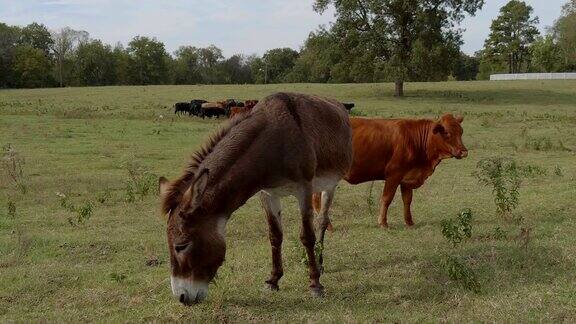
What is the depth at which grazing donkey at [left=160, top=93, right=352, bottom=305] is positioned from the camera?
506cm

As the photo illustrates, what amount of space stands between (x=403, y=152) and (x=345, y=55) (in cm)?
3416

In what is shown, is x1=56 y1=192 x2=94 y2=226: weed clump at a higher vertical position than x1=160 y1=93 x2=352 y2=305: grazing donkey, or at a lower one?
lower

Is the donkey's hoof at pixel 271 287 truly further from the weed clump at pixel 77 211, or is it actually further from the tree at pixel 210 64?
the tree at pixel 210 64

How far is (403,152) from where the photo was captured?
30.9 feet

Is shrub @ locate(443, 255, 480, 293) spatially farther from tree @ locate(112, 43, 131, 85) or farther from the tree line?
tree @ locate(112, 43, 131, 85)

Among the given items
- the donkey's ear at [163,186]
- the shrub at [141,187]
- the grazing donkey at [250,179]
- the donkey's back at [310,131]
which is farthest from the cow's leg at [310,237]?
the shrub at [141,187]

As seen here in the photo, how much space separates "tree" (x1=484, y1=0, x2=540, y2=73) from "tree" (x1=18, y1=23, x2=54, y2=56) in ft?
256

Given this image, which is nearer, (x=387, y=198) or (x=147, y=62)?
(x=387, y=198)

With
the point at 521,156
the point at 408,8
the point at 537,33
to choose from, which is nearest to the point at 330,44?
the point at 408,8

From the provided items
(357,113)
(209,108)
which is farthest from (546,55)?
(209,108)

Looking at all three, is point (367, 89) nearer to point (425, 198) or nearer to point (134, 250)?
point (425, 198)

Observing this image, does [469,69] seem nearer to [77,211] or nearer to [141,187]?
[141,187]

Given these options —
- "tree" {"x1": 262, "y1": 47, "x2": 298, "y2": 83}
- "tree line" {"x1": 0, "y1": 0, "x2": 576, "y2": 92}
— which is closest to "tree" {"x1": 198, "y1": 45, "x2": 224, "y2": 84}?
"tree line" {"x1": 0, "y1": 0, "x2": 576, "y2": 92}

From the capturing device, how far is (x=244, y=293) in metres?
6.26
